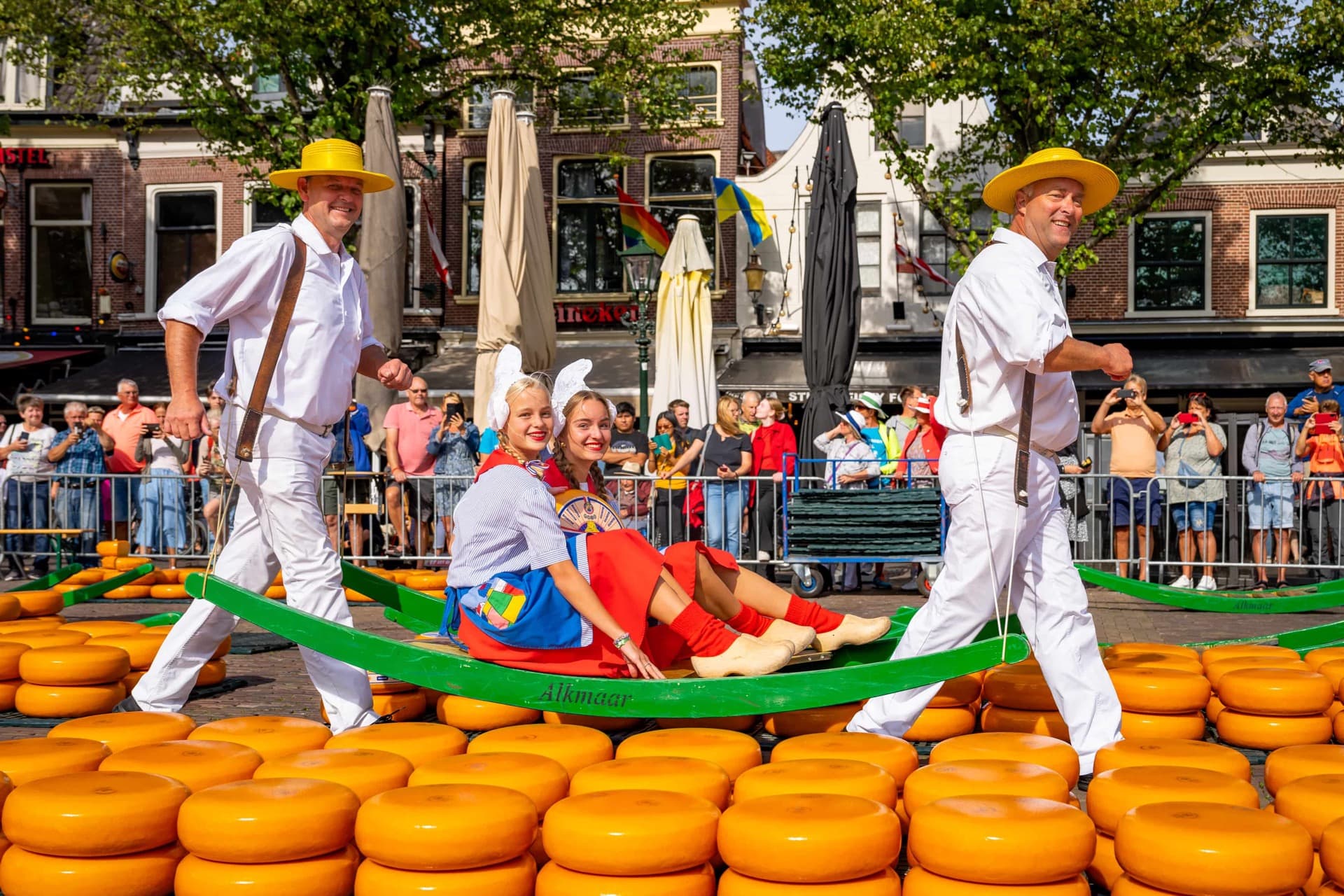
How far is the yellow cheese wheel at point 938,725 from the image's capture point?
469cm

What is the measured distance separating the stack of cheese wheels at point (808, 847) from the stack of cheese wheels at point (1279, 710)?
92.7 inches

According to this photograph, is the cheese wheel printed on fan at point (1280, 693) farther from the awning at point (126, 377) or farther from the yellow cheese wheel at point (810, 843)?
the awning at point (126, 377)

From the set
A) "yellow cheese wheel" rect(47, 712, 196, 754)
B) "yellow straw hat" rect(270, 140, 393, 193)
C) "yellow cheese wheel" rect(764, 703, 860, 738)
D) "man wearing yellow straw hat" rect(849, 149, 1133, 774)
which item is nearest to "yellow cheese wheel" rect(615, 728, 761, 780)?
"man wearing yellow straw hat" rect(849, 149, 1133, 774)

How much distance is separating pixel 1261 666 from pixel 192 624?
415 centimetres

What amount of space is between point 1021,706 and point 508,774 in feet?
7.27

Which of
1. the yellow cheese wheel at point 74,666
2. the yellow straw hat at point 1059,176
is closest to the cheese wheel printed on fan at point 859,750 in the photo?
the yellow straw hat at point 1059,176

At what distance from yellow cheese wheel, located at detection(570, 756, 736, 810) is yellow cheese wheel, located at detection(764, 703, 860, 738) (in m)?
1.15

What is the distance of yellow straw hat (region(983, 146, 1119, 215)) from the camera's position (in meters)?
4.13

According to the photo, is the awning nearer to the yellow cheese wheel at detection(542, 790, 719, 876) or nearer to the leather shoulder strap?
the leather shoulder strap

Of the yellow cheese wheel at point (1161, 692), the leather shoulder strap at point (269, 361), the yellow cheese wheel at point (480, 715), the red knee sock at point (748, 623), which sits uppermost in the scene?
the leather shoulder strap at point (269, 361)

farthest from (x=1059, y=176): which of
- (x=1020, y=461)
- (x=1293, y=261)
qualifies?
(x=1293, y=261)

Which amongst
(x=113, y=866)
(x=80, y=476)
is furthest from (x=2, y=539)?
(x=113, y=866)

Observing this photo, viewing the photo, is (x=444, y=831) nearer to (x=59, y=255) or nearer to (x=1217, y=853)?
(x=1217, y=853)

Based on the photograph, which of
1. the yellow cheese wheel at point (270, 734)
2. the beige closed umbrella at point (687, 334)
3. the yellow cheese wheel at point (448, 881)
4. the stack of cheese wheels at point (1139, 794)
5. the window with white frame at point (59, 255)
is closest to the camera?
the yellow cheese wheel at point (448, 881)
